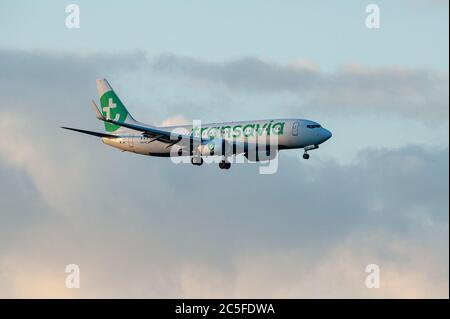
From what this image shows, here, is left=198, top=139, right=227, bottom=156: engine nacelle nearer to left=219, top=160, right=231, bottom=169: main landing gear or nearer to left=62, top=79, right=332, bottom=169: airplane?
left=62, top=79, right=332, bottom=169: airplane

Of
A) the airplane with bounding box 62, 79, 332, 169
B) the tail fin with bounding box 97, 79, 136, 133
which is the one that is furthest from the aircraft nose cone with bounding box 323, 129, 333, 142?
the tail fin with bounding box 97, 79, 136, 133

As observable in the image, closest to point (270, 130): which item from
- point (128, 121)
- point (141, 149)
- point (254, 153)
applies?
point (254, 153)

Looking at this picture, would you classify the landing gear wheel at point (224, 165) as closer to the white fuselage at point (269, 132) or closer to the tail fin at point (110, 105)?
the white fuselage at point (269, 132)

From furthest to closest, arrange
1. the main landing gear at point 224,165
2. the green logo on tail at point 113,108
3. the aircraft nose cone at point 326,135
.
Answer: the green logo on tail at point 113,108
the main landing gear at point 224,165
the aircraft nose cone at point 326,135

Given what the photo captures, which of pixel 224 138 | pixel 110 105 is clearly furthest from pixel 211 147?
pixel 110 105

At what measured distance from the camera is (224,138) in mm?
126062

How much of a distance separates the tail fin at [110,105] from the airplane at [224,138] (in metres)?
9.49

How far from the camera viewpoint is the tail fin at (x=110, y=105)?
477 ft

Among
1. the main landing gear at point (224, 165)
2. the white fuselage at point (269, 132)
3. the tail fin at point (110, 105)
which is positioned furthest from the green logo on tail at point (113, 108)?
the main landing gear at point (224, 165)

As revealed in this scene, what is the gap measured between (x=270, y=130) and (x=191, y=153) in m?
11.6

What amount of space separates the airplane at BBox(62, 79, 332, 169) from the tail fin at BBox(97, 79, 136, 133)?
9.49 meters
